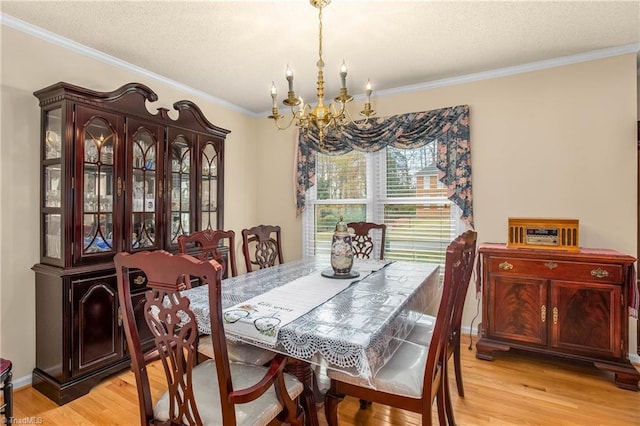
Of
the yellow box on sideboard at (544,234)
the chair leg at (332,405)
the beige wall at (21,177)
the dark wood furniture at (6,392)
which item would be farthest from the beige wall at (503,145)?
the chair leg at (332,405)

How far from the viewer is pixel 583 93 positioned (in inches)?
111

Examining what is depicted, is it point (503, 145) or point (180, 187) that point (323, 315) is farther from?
point (503, 145)

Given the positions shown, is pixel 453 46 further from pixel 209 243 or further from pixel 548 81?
pixel 209 243

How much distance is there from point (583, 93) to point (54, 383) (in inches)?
174

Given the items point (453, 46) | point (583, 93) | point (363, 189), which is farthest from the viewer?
point (363, 189)

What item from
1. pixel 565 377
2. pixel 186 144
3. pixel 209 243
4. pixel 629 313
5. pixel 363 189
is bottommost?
pixel 565 377

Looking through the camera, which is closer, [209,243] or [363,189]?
[209,243]

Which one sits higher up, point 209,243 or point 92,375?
point 209,243

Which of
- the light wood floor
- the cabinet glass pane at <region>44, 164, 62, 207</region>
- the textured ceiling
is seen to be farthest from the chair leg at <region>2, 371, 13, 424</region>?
the textured ceiling

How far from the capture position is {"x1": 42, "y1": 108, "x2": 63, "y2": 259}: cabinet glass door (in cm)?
229

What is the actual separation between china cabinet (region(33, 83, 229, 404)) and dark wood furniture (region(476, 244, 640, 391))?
2.75m

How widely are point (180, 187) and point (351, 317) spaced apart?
220 centimetres

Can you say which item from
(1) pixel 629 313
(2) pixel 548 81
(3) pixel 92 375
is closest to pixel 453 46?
(2) pixel 548 81

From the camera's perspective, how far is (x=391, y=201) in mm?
3645
